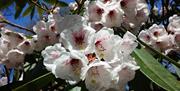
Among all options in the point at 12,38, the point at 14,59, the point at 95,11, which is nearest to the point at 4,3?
the point at 12,38

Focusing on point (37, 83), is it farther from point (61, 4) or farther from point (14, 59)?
point (61, 4)

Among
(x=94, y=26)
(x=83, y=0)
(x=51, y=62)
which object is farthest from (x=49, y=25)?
(x=51, y=62)

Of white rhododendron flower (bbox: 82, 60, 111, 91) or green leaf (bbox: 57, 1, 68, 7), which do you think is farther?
green leaf (bbox: 57, 1, 68, 7)

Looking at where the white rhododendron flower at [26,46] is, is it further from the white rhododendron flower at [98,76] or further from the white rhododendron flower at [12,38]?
the white rhododendron flower at [98,76]

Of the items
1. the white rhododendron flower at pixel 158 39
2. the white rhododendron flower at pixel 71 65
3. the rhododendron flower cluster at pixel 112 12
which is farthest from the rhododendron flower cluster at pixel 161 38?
the white rhododendron flower at pixel 71 65

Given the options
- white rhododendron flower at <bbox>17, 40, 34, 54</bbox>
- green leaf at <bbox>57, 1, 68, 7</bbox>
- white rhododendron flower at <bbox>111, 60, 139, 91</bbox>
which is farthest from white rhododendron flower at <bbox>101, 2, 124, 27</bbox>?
green leaf at <bbox>57, 1, 68, 7</bbox>

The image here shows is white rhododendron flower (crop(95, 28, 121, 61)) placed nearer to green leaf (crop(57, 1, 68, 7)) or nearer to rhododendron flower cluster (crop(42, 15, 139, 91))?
rhododendron flower cluster (crop(42, 15, 139, 91))

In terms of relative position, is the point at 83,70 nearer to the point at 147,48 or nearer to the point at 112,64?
the point at 112,64
